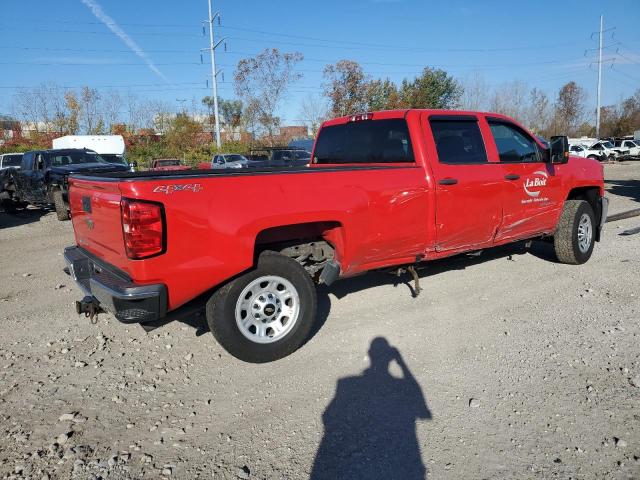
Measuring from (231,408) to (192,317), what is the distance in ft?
5.35

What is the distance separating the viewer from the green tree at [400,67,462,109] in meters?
35.7

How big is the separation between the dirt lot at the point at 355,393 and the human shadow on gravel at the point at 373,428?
0.01m

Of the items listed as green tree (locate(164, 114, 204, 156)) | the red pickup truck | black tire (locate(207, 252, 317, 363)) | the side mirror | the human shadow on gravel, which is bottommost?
the human shadow on gravel

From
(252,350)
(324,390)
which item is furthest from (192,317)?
(324,390)

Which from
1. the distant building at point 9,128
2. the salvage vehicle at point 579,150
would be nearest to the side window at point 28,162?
the distant building at point 9,128

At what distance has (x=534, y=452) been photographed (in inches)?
102

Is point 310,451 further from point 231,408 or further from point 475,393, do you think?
point 475,393

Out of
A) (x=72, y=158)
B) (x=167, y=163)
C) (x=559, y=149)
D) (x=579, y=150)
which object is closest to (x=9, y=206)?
(x=72, y=158)

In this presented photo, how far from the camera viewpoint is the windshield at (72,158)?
40.9 ft

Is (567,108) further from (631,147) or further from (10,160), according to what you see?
(10,160)

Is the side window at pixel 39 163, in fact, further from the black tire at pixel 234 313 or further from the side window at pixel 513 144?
the side window at pixel 513 144

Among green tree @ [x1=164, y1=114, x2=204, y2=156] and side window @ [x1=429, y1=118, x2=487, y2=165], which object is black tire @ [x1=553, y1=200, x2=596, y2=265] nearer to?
side window @ [x1=429, y1=118, x2=487, y2=165]

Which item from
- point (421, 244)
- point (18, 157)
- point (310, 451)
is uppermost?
point (18, 157)

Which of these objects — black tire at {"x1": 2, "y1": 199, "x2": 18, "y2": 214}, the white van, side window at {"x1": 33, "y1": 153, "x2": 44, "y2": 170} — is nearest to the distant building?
the white van
